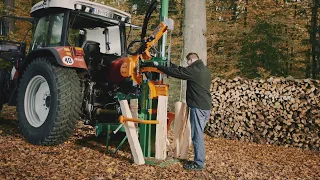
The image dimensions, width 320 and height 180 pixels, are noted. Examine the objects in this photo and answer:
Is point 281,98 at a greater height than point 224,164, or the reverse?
point 281,98

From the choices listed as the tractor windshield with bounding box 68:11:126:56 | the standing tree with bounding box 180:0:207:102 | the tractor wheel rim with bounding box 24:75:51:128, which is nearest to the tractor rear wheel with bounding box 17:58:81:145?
the tractor wheel rim with bounding box 24:75:51:128

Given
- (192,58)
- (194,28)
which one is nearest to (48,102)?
(192,58)

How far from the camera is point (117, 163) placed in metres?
4.66

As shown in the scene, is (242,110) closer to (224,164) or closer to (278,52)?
(224,164)

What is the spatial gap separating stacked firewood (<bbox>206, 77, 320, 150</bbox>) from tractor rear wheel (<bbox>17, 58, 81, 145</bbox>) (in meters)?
3.97

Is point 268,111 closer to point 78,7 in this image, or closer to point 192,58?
point 192,58

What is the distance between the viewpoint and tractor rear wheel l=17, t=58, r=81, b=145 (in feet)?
16.3

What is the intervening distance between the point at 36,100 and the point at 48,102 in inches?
15.4

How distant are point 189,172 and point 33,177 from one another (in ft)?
6.39

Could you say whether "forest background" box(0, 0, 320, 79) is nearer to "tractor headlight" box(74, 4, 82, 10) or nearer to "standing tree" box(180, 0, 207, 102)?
"standing tree" box(180, 0, 207, 102)

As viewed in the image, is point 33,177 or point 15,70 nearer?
point 33,177

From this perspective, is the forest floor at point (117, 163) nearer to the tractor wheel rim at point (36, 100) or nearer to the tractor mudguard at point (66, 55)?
the tractor wheel rim at point (36, 100)

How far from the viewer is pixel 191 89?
4727 millimetres

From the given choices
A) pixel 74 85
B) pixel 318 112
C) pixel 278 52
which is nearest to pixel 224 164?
pixel 74 85
